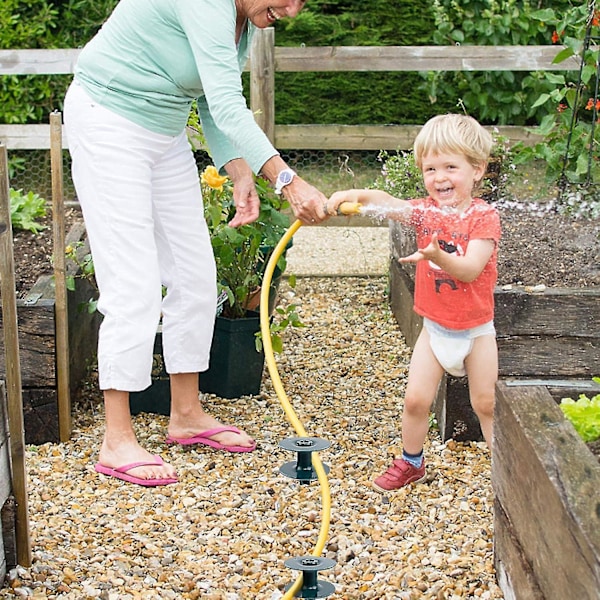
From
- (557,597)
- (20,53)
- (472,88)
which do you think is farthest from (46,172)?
(557,597)

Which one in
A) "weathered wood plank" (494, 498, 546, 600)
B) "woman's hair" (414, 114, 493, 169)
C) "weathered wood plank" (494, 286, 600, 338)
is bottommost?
"weathered wood plank" (494, 498, 546, 600)

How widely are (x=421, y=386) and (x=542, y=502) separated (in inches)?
39.4

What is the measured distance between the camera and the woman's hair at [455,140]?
2.76 m

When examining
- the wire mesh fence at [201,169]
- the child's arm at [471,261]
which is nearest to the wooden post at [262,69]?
the wire mesh fence at [201,169]

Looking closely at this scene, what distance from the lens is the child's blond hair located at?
2.76 metres

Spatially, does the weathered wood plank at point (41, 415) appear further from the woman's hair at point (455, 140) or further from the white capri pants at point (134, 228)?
the woman's hair at point (455, 140)

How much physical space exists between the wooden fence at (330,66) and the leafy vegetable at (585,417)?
3.85 meters

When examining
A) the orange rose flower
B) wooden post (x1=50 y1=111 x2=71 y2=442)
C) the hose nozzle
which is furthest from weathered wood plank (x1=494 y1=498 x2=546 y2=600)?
the orange rose flower

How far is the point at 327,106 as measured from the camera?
9000mm

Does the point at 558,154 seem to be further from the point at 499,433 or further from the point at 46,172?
the point at 46,172

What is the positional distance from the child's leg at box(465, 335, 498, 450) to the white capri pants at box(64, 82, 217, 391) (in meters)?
0.89

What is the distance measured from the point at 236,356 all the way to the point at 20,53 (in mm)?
2972

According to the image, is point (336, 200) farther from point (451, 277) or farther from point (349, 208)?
point (451, 277)

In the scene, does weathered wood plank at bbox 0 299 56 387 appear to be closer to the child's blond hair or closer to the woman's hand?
the woman's hand
